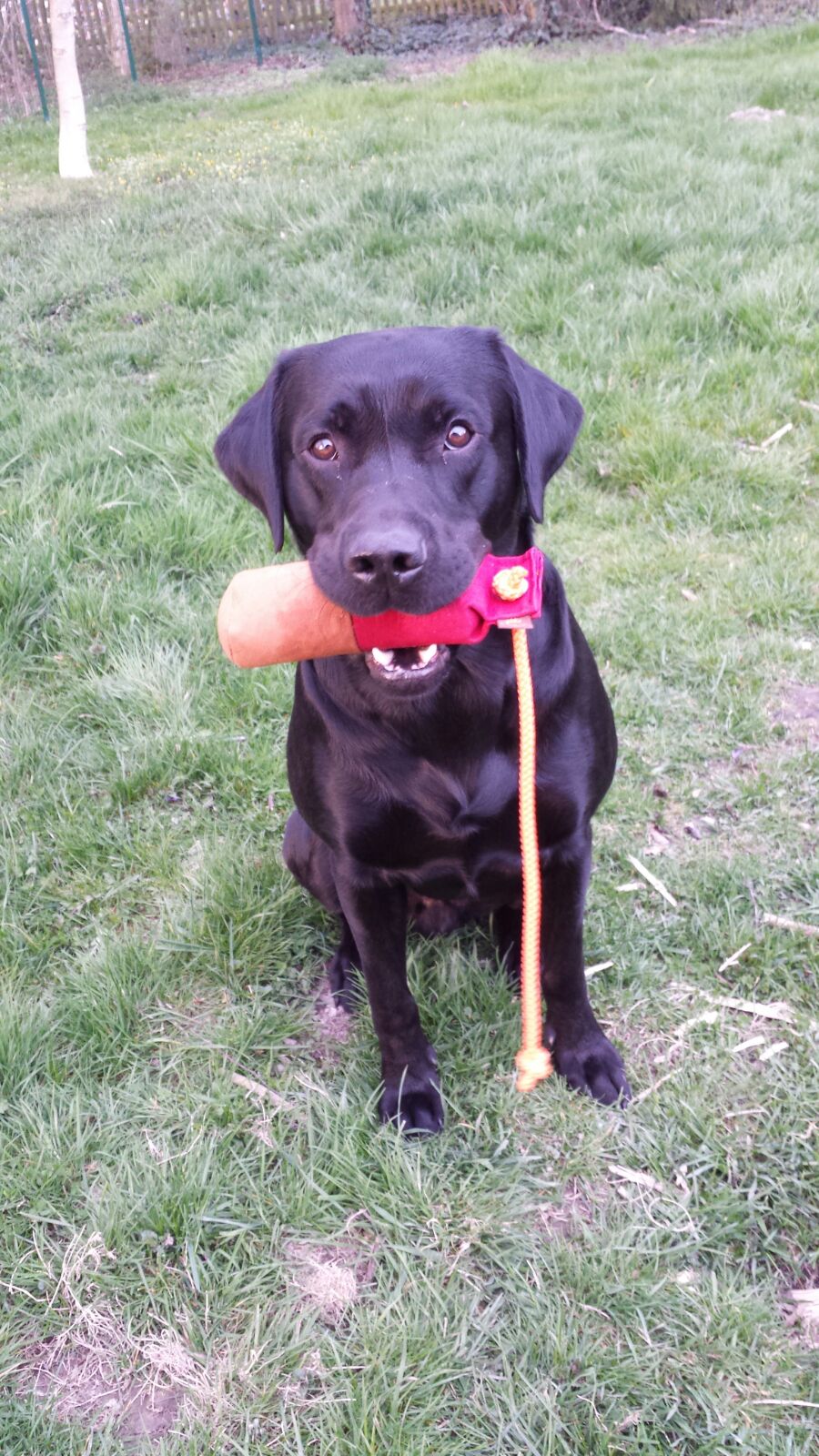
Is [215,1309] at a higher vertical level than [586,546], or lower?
lower

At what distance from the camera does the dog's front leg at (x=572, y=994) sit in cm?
203

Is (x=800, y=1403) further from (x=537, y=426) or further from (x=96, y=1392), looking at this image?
(x=537, y=426)

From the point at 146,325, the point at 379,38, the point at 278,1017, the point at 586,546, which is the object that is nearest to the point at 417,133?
the point at 146,325

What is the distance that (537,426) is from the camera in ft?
6.15

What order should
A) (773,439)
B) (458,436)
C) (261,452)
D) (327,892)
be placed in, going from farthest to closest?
(773,439)
(327,892)
(261,452)
(458,436)

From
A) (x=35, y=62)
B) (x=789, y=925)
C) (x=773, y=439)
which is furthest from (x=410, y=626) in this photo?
(x=35, y=62)

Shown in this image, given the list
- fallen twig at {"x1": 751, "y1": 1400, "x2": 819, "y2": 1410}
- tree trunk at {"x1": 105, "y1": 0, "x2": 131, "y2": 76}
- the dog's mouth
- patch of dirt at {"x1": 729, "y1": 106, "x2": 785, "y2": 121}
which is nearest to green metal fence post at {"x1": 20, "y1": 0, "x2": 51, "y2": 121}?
tree trunk at {"x1": 105, "y1": 0, "x2": 131, "y2": 76}

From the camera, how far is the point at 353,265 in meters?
5.30

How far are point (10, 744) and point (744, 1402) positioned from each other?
2.29m

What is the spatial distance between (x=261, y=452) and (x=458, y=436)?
361 mm

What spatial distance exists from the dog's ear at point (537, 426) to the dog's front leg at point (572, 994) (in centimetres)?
63

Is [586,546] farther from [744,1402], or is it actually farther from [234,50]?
[234,50]

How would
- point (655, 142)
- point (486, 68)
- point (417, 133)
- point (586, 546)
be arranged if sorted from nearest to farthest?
point (586, 546) → point (655, 142) → point (417, 133) → point (486, 68)

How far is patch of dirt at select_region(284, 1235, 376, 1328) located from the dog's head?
3.15 feet
